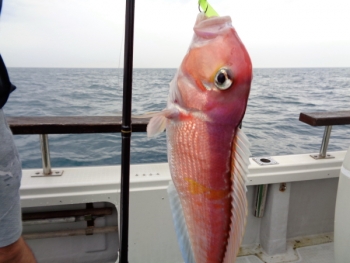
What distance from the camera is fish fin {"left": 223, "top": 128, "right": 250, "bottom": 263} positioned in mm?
703

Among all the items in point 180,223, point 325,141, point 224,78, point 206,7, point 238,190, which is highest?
point 206,7

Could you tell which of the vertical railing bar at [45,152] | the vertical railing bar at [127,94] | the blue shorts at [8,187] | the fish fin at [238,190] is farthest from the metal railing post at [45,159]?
the fish fin at [238,190]

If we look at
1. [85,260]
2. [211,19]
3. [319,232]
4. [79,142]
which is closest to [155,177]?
[85,260]

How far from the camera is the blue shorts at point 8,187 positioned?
119 cm

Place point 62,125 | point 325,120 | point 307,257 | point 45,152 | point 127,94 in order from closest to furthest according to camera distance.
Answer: point 127,94, point 62,125, point 45,152, point 325,120, point 307,257

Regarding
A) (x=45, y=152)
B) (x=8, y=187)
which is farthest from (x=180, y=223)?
(x=45, y=152)

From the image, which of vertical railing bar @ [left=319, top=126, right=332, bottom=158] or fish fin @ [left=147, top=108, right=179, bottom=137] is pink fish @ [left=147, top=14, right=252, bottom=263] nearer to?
fish fin @ [left=147, top=108, right=179, bottom=137]

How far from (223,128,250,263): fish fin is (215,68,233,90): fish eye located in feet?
0.36

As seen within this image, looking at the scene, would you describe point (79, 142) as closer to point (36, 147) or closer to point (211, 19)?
point (36, 147)

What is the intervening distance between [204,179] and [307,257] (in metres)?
1.98

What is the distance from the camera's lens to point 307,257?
226 cm

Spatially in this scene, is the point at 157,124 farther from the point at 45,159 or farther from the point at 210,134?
the point at 45,159

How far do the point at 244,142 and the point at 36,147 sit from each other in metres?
5.86

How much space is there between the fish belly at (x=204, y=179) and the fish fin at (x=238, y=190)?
13 mm
